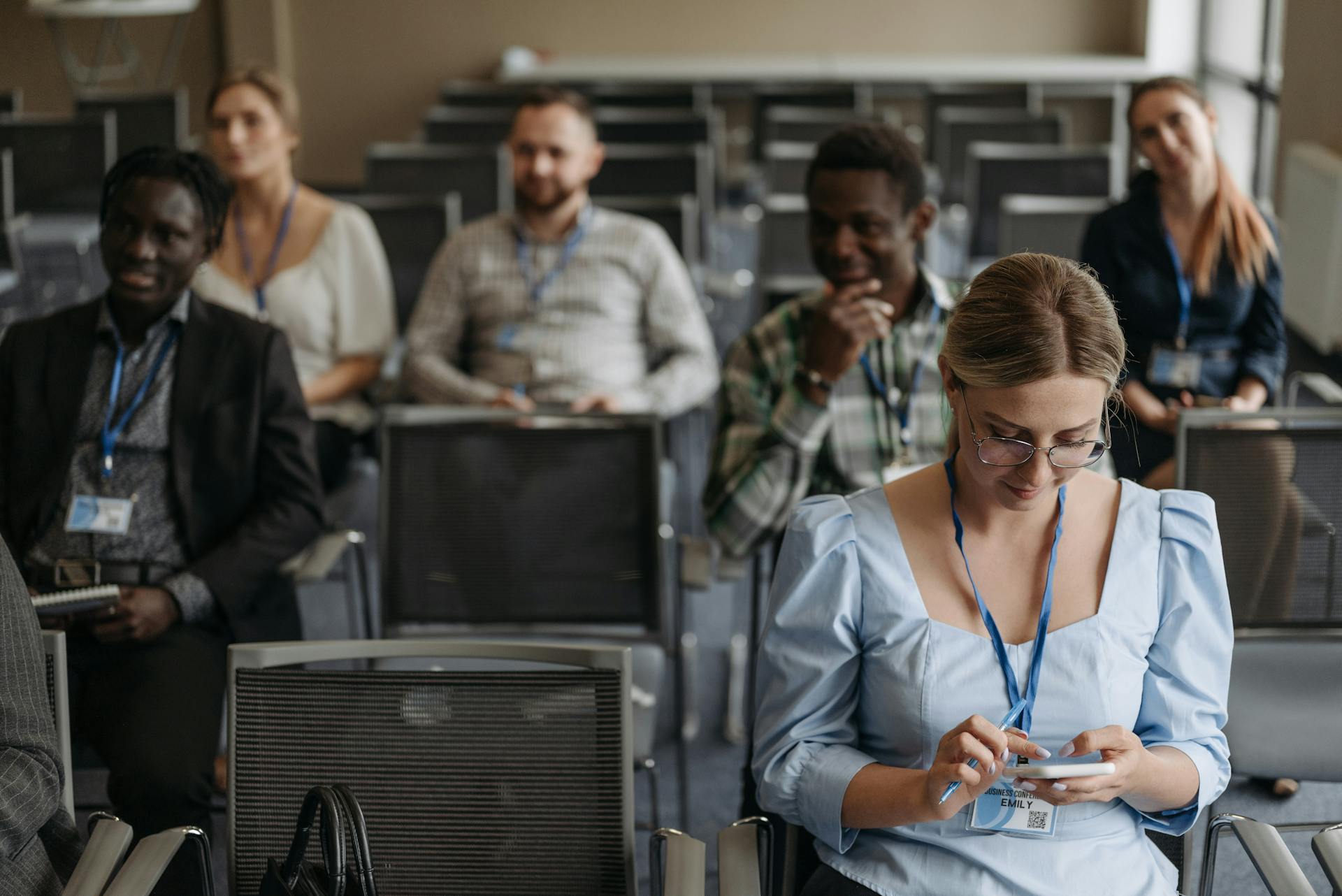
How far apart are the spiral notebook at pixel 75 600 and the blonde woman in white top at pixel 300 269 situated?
1166mm

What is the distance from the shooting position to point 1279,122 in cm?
639

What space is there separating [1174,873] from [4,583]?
1416 mm

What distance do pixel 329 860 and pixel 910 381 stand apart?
4.38 feet

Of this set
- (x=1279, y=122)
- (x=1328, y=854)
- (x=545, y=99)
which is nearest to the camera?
(x=1328, y=854)

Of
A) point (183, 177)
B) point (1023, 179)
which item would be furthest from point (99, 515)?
point (1023, 179)

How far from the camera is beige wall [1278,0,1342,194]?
572cm

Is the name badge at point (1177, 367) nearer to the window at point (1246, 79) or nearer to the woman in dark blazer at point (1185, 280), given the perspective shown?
the woman in dark blazer at point (1185, 280)

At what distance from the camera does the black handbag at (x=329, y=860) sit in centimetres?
135

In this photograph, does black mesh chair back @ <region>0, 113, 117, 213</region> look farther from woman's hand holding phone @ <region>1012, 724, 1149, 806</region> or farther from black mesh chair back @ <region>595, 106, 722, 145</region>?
woman's hand holding phone @ <region>1012, 724, 1149, 806</region>

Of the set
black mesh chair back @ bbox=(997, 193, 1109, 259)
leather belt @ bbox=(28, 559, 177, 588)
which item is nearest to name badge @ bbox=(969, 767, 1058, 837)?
leather belt @ bbox=(28, 559, 177, 588)

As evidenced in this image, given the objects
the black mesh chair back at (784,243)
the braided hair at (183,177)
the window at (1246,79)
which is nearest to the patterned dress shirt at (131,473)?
the braided hair at (183,177)

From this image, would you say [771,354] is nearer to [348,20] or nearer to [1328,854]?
[1328,854]

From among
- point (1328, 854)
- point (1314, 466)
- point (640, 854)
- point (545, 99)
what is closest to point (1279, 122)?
point (545, 99)

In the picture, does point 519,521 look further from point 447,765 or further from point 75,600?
point 447,765
